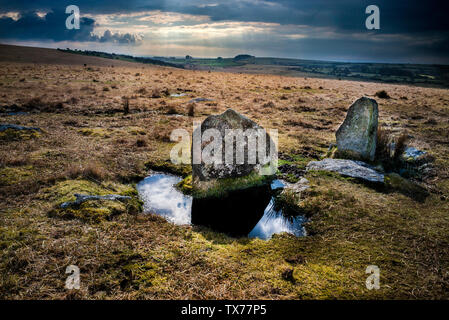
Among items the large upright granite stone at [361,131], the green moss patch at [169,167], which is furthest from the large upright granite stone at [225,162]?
the large upright granite stone at [361,131]

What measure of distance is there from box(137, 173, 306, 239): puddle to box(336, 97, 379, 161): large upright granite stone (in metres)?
4.28

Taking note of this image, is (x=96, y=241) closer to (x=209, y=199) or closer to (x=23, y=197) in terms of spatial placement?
(x=23, y=197)

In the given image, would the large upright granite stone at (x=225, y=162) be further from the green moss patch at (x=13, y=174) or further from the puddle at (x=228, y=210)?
the green moss patch at (x=13, y=174)

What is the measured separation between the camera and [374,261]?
5531mm

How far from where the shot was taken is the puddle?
723 cm

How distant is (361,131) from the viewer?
1091cm

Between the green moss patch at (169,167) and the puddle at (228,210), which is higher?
the green moss patch at (169,167)

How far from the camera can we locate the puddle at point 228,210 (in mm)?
7229

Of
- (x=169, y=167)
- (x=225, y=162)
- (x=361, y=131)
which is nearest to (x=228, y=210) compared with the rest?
(x=225, y=162)

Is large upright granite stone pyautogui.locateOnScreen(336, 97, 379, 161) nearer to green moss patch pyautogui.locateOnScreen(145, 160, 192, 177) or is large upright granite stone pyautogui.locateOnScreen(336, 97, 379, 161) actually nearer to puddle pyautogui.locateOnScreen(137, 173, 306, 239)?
puddle pyautogui.locateOnScreen(137, 173, 306, 239)

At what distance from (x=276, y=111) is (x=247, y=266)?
62.1ft

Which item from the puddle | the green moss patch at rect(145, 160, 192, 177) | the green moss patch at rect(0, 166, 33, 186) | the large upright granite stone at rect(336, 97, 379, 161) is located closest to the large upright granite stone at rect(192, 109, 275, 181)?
the puddle

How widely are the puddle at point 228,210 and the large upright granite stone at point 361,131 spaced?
428 cm
